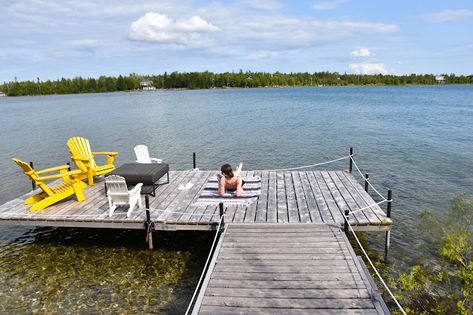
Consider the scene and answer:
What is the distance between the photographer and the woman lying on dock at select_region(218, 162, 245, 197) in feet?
32.1

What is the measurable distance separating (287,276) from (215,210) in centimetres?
356

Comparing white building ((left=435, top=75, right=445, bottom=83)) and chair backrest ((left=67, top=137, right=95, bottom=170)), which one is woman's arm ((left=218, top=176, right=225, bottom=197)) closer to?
chair backrest ((left=67, top=137, right=95, bottom=170))

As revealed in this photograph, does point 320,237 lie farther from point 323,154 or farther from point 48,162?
point 48,162

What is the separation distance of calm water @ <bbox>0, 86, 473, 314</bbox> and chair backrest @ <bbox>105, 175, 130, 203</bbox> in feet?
5.17

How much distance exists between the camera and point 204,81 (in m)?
171

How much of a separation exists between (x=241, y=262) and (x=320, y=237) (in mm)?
1903

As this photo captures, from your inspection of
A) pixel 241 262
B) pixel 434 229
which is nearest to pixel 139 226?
pixel 241 262

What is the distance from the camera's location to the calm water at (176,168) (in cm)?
787

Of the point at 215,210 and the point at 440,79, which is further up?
the point at 440,79

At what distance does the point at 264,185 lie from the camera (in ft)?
37.0

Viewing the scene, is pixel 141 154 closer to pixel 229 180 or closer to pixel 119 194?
pixel 119 194

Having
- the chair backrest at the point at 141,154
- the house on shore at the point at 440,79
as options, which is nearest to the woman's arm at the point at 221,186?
the chair backrest at the point at 141,154

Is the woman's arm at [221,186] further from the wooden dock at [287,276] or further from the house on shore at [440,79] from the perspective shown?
the house on shore at [440,79]

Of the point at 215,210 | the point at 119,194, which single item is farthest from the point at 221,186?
the point at 119,194
